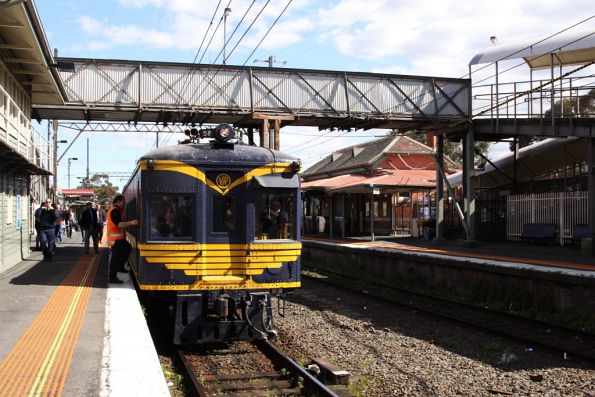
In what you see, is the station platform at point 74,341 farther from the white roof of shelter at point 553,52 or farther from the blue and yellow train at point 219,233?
the white roof of shelter at point 553,52

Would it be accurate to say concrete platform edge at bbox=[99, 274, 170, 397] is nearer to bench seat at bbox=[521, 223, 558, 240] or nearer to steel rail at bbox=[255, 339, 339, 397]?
steel rail at bbox=[255, 339, 339, 397]

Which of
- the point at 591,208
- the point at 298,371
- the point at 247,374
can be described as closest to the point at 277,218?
the point at 247,374

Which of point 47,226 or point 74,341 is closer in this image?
point 74,341

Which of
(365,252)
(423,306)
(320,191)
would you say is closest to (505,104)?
(365,252)

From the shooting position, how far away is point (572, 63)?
66.1 ft

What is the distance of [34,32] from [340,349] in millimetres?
8324

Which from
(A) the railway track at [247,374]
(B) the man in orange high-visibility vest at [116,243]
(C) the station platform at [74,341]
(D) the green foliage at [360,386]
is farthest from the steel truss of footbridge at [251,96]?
(D) the green foliage at [360,386]

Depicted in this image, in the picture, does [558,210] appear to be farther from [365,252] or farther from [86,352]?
[86,352]

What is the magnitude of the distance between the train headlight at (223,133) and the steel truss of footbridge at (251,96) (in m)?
12.2

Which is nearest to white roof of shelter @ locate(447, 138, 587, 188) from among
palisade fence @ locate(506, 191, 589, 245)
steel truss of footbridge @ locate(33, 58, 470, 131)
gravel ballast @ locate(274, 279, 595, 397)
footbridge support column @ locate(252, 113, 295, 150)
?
palisade fence @ locate(506, 191, 589, 245)

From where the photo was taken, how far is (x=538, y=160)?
22922mm

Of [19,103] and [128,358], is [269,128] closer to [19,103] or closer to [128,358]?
[19,103]

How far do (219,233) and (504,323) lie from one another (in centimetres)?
582

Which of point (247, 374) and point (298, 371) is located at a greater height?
point (298, 371)
